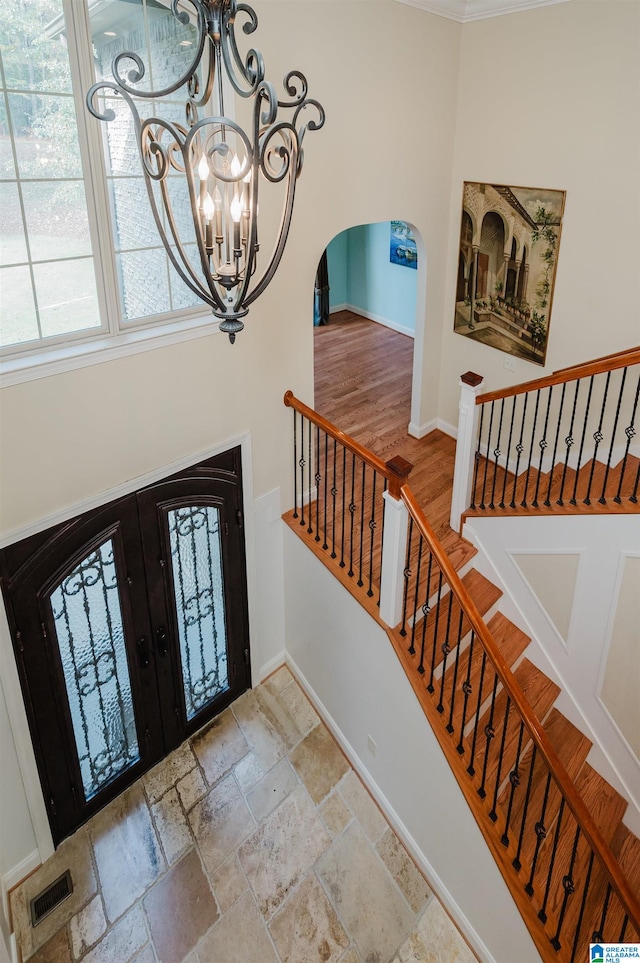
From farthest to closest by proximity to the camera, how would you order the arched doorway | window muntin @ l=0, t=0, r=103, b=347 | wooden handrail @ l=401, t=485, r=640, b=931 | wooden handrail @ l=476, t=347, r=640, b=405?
1. the arched doorway
2. wooden handrail @ l=476, t=347, r=640, b=405
3. window muntin @ l=0, t=0, r=103, b=347
4. wooden handrail @ l=401, t=485, r=640, b=931

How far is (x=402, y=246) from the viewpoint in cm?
941

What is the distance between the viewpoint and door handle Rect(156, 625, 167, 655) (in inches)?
181

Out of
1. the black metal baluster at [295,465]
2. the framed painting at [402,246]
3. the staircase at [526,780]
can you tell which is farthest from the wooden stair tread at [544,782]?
the framed painting at [402,246]

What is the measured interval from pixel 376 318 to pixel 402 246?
4.04 feet

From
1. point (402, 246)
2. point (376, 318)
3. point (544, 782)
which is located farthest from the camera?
point (376, 318)

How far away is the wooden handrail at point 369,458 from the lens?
3627 millimetres

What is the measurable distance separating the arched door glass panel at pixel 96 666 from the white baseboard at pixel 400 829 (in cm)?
150

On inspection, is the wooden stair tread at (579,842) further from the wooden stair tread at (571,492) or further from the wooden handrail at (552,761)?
the wooden stair tread at (571,492)

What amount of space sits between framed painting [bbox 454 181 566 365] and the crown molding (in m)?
1.20

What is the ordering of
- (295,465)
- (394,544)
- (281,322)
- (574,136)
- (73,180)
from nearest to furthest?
(73,180), (394,544), (281,322), (574,136), (295,465)

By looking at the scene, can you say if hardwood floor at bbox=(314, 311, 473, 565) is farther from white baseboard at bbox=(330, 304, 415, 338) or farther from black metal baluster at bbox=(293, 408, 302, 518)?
black metal baluster at bbox=(293, 408, 302, 518)

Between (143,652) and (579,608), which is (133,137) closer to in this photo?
(143,652)

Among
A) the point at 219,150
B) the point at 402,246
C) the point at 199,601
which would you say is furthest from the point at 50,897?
the point at 402,246

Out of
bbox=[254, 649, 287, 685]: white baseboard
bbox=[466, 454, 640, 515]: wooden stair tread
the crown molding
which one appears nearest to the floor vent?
bbox=[254, 649, 287, 685]: white baseboard
